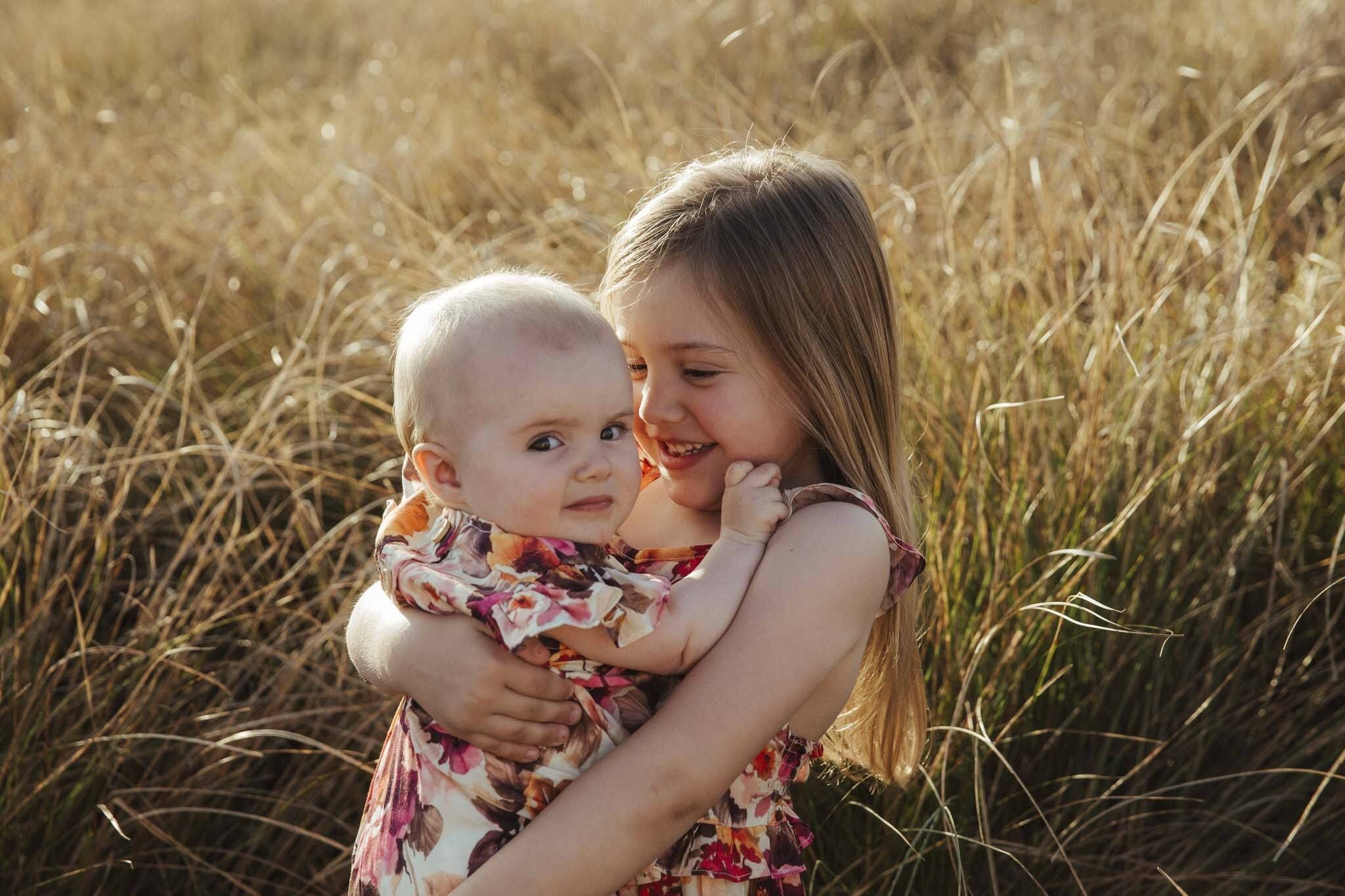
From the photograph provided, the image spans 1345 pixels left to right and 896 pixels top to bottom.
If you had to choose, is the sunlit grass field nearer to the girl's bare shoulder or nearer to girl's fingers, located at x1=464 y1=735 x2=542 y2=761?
the girl's bare shoulder

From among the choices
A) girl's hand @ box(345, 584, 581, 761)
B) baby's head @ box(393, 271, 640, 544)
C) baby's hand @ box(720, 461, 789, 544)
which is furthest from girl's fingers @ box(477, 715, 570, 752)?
baby's hand @ box(720, 461, 789, 544)

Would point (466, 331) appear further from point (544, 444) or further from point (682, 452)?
point (682, 452)

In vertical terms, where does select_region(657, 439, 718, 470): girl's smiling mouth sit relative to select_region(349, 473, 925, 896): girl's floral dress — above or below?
above

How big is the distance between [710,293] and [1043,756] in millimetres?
1156

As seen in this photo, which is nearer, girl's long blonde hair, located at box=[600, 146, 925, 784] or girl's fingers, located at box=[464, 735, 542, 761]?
girl's fingers, located at box=[464, 735, 542, 761]

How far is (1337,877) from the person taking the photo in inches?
87.2

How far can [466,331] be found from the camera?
1.49m

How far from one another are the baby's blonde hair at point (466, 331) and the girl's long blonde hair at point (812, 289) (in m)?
0.19

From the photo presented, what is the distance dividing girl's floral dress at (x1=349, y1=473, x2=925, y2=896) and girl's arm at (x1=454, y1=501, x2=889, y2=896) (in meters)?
0.05

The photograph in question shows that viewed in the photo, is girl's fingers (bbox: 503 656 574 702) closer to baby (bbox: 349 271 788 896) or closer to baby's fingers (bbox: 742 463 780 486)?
baby (bbox: 349 271 788 896)

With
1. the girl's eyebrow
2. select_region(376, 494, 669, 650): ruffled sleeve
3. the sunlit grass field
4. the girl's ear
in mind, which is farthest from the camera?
the sunlit grass field

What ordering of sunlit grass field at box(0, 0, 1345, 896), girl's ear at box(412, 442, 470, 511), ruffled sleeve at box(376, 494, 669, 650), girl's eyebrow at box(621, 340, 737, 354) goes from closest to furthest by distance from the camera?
ruffled sleeve at box(376, 494, 669, 650)
girl's ear at box(412, 442, 470, 511)
girl's eyebrow at box(621, 340, 737, 354)
sunlit grass field at box(0, 0, 1345, 896)

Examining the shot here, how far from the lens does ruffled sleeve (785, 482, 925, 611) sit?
159cm

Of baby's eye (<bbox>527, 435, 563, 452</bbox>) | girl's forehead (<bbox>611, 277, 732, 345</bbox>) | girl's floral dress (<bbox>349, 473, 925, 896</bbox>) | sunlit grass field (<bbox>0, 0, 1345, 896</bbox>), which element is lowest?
sunlit grass field (<bbox>0, 0, 1345, 896</bbox>)
